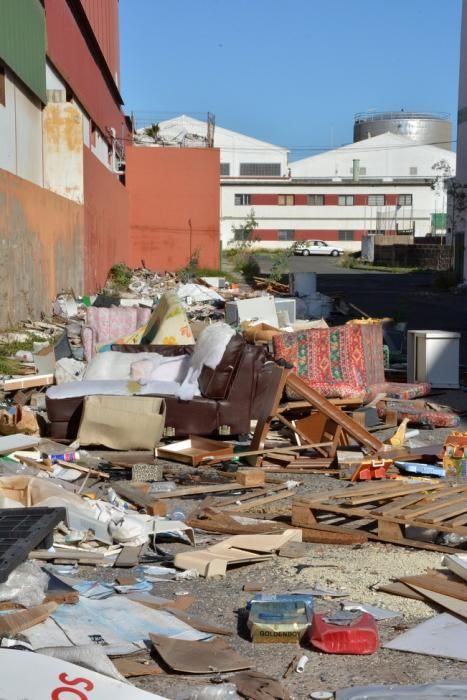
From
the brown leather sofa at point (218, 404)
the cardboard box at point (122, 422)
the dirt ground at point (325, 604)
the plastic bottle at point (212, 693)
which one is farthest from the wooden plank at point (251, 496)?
the plastic bottle at point (212, 693)

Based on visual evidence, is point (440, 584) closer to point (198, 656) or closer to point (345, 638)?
point (345, 638)

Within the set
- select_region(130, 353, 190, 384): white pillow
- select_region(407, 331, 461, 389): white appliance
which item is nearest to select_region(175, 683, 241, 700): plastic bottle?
select_region(130, 353, 190, 384): white pillow

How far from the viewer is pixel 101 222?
91.9 feet

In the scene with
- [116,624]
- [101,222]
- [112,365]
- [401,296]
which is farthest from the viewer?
[401,296]

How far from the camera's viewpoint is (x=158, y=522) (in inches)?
270

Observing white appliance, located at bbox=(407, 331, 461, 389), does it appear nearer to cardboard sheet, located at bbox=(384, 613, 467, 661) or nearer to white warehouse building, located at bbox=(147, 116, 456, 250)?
cardboard sheet, located at bbox=(384, 613, 467, 661)

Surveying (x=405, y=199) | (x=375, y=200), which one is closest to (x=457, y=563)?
(x=375, y=200)

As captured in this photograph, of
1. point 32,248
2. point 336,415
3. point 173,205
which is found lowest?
point 336,415

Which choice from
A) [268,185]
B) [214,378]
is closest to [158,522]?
[214,378]

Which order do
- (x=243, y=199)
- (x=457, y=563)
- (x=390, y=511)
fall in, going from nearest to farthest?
(x=457, y=563), (x=390, y=511), (x=243, y=199)

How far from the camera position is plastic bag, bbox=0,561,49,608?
5160 mm

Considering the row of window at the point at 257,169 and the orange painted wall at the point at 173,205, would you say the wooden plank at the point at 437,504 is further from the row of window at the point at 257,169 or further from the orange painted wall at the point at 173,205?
the row of window at the point at 257,169

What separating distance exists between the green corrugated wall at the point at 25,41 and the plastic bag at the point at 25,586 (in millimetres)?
14196

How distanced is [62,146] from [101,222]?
4.99 meters
